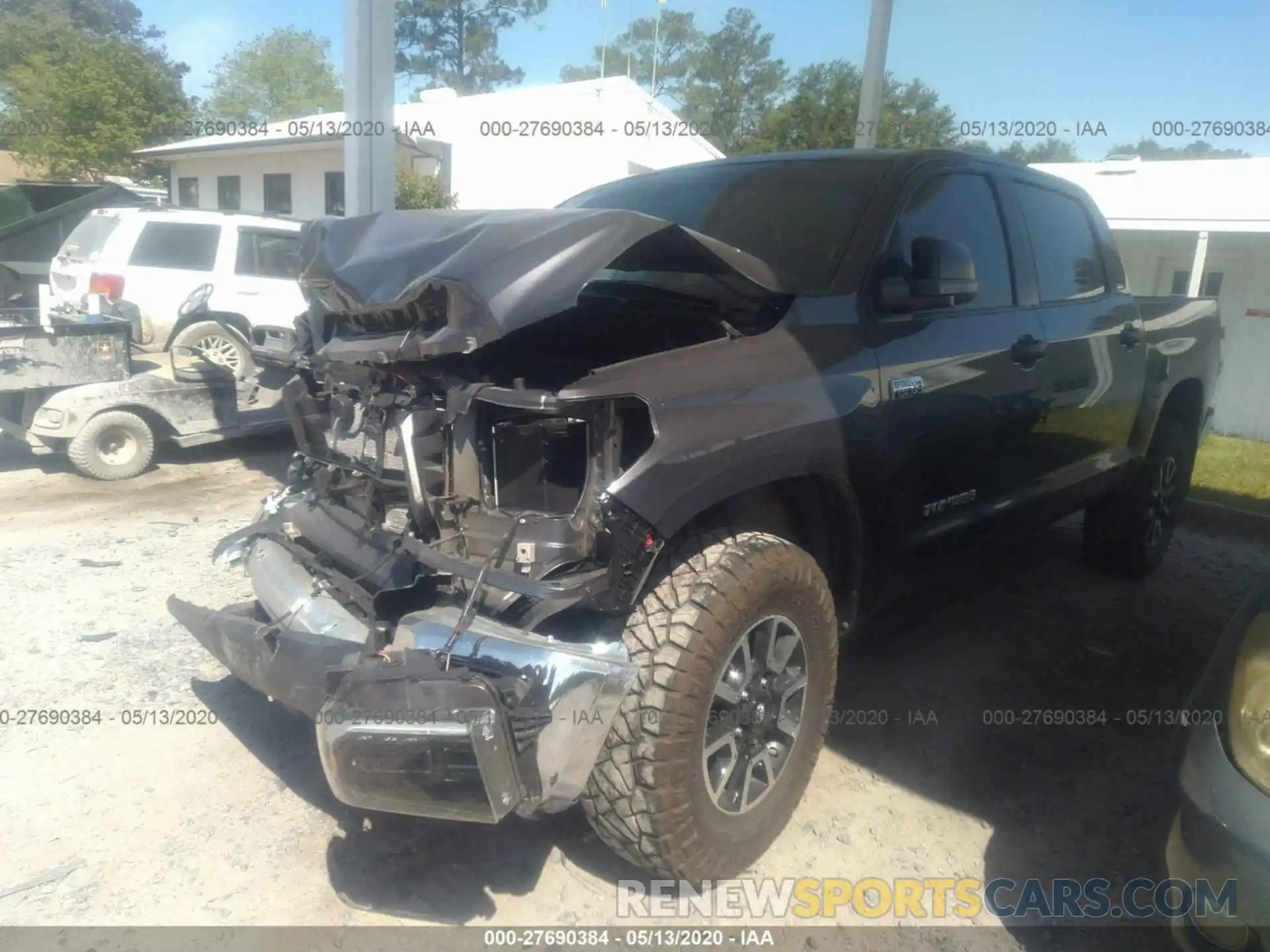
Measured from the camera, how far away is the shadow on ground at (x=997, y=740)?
2818 millimetres

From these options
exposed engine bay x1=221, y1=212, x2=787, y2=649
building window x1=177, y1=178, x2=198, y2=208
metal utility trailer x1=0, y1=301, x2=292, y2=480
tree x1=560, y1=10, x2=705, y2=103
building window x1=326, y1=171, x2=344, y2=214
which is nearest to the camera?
exposed engine bay x1=221, y1=212, x2=787, y2=649

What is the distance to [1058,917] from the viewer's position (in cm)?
272

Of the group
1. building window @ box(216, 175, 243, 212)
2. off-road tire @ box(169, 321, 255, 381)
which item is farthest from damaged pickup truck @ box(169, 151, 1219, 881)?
building window @ box(216, 175, 243, 212)

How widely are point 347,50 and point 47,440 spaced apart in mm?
3268

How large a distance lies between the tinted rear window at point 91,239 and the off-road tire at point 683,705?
33.4ft

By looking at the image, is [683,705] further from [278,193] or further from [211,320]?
[278,193]

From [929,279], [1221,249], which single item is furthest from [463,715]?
[1221,249]

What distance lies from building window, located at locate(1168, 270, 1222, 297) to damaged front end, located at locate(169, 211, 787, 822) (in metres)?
10.7

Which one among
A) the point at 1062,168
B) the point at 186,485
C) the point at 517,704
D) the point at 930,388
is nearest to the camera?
the point at 517,704

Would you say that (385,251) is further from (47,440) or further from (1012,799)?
(47,440)

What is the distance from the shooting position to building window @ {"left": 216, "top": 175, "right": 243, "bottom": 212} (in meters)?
23.7

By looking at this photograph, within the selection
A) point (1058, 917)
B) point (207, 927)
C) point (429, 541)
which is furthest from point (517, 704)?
point (1058, 917)

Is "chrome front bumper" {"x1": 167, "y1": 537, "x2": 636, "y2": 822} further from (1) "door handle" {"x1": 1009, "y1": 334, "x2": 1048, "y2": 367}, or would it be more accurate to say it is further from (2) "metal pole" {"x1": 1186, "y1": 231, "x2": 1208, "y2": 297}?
(2) "metal pole" {"x1": 1186, "y1": 231, "x2": 1208, "y2": 297}

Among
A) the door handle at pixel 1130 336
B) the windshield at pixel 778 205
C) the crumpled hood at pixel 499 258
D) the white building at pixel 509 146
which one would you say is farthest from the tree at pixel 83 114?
the door handle at pixel 1130 336
